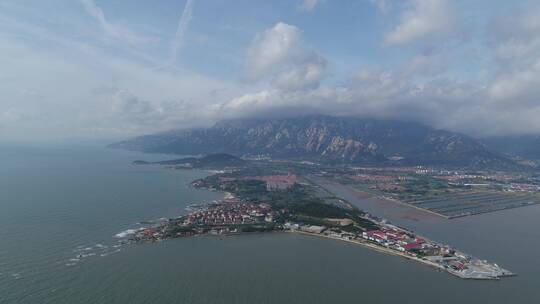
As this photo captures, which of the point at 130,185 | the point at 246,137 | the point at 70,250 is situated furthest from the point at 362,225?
the point at 246,137

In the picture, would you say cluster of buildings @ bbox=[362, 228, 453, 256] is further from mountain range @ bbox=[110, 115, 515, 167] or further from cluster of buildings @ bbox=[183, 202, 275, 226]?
mountain range @ bbox=[110, 115, 515, 167]

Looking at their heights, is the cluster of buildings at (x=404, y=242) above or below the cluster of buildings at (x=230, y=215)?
below

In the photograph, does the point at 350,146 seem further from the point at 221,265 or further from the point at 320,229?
the point at 221,265

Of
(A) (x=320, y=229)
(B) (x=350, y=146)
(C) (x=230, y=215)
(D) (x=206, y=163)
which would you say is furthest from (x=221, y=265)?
(B) (x=350, y=146)

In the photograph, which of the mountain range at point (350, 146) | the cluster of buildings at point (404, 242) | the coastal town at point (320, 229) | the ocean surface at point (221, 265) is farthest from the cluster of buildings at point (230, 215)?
the mountain range at point (350, 146)

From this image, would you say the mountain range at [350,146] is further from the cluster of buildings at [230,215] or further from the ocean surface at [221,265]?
the ocean surface at [221,265]

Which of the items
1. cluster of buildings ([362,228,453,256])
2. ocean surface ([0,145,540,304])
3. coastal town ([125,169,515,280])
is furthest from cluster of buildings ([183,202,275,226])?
cluster of buildings ([362,228,453,256])
